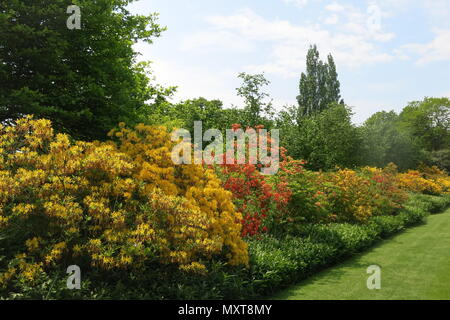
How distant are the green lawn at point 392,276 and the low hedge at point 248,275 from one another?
0.33 m

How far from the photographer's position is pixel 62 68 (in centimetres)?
1014

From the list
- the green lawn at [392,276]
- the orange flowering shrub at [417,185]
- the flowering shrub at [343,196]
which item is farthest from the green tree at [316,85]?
the green lawn at [392,276]

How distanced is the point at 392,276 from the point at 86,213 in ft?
22.4

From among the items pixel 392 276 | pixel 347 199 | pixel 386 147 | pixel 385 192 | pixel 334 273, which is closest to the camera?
pixel 392 276

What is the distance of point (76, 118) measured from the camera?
10.0m

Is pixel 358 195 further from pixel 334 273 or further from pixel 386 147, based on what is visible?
pixel 386 147

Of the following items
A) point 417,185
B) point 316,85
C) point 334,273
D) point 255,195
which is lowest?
point 334,273

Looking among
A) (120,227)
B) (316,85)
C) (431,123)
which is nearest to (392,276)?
(120,227)

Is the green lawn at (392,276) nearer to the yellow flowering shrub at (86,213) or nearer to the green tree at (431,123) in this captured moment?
the yellow flowering shrub at (86,213)

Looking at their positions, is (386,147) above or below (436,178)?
above

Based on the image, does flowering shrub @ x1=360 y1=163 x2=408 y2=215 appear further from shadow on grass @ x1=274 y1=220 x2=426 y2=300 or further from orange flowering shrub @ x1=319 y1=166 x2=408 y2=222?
shadow on grass @ x1=274 y1=220 x2=426 y2=300
